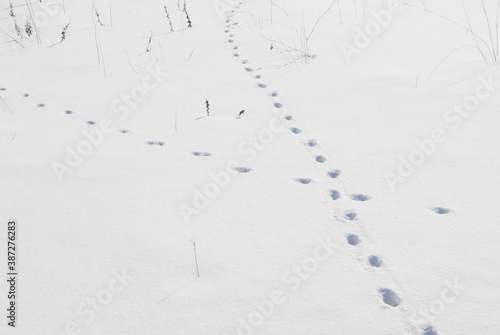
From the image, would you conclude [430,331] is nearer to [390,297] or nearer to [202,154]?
[390,297]

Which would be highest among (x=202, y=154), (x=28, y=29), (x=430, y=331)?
(x=28, y=29)

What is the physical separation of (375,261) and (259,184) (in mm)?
718

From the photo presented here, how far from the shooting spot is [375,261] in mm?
1674

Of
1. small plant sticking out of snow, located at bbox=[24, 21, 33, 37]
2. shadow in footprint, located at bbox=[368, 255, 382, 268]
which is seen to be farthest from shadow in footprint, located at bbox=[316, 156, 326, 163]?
small plant sticking out of snow, located at bbox=[24, 21, 33, 37]

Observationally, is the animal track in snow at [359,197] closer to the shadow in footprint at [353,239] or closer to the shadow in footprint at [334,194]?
the shadow in footprint at [334,194]

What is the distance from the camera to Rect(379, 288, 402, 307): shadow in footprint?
1497mm

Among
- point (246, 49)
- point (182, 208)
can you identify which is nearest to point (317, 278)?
point (182, 208)

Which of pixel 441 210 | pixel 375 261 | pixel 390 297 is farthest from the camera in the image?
pixel 441 210

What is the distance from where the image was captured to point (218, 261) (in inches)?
67.2

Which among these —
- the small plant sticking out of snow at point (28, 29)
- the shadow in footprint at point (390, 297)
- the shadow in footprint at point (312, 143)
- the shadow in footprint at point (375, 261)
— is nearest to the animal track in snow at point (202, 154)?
the shadow in footprint at point (312, 143)

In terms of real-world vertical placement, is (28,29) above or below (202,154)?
above

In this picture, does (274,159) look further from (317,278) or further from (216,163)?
(317,278)

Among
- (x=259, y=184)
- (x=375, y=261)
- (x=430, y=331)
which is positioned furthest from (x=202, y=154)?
(x=430, y=331)

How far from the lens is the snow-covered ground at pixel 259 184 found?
1508 millimetres
